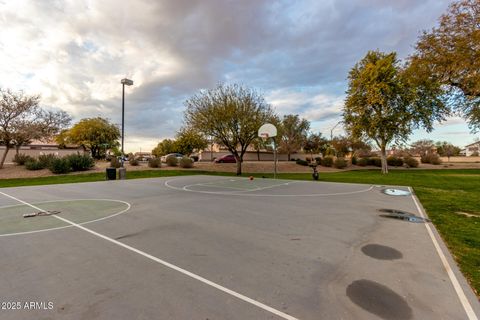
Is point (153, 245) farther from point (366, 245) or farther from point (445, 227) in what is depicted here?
point (445, 227)

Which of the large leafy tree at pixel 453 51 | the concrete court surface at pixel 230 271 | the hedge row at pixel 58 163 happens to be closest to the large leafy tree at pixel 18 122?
the hedge row at pixel 58 163

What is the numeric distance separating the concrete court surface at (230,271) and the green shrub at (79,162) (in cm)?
1783

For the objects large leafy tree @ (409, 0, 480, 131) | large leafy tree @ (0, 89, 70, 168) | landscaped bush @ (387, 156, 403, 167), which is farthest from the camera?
landscaped bush @ (387, 156, 403, 167)

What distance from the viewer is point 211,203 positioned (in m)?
8.04

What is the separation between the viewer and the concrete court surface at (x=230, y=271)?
2.36 metres

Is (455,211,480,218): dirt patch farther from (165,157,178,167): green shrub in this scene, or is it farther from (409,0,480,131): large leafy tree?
(165,157,178,167): green shrub

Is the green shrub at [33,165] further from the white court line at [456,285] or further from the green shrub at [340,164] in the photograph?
the green shrub at [340,164]

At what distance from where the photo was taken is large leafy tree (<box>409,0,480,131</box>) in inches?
275

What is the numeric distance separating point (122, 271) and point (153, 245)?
38.5 inches

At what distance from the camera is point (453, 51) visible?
7.57 m

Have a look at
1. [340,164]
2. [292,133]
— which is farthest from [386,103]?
[292,133]

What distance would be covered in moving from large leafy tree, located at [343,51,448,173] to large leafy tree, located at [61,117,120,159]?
38423mm

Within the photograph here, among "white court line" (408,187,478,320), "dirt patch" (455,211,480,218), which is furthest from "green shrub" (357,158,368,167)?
"white court line" (408,187,478,320)

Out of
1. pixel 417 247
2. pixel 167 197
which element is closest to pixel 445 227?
pixel 417 247
